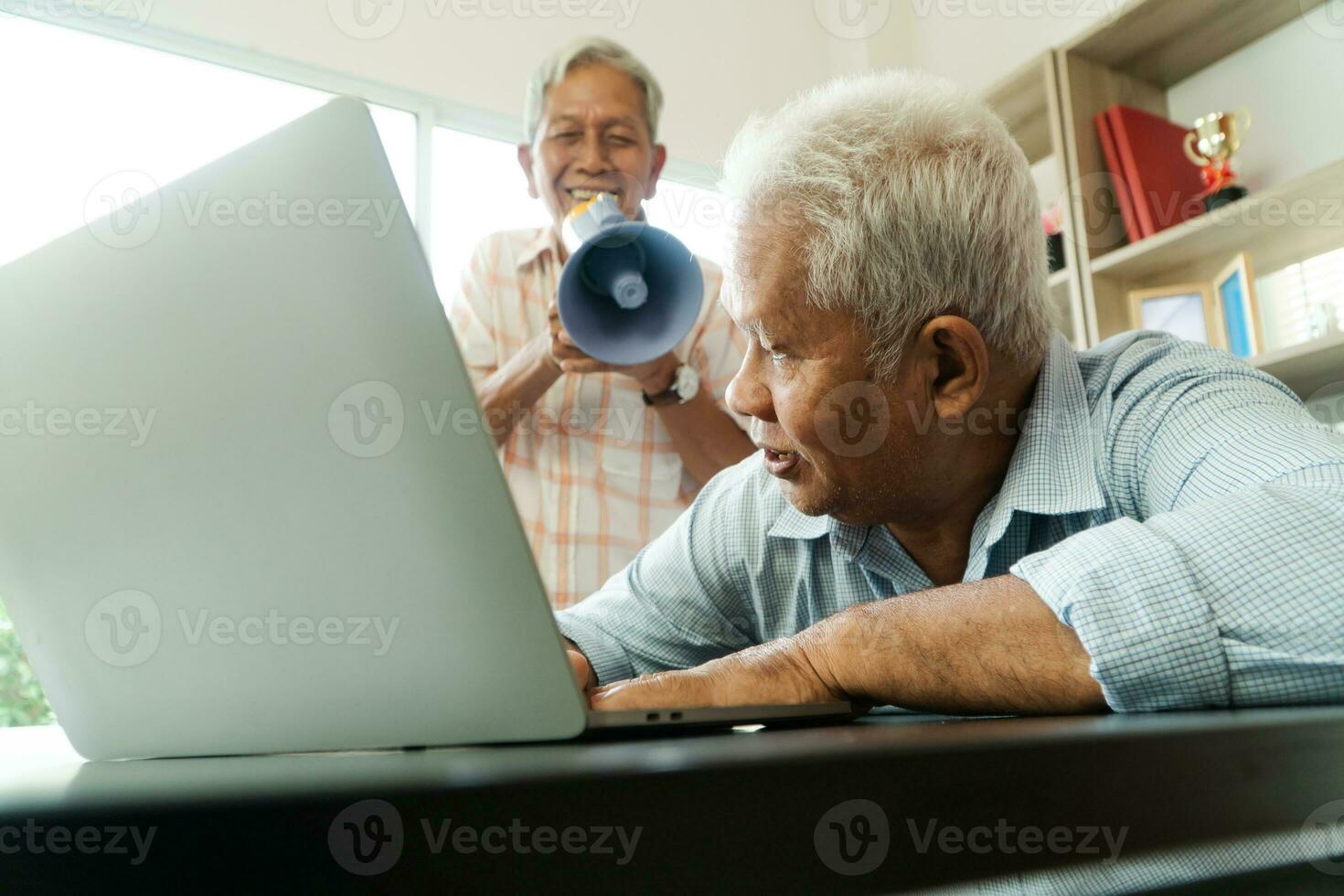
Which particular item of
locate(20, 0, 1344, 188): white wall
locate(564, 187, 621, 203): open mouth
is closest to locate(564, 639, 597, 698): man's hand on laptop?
locate(564, 187, 621, 203): open mouth

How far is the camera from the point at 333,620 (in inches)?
18.5

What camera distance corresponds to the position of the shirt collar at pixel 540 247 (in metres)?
2.10

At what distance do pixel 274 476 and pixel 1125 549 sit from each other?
1.57 feet

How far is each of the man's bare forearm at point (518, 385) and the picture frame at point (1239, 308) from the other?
5.17 ft

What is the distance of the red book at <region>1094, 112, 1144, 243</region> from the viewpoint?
258 centimetres

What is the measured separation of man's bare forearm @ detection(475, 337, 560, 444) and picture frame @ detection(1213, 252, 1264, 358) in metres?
1.57

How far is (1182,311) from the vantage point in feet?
8.40

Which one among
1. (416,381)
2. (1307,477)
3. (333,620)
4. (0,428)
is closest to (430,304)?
(416,381)

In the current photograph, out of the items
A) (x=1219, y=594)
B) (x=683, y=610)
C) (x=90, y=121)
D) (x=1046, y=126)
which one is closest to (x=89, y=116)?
(x=90, y=121)

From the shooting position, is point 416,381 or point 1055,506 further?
point 1055,506

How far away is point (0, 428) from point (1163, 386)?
893 mm

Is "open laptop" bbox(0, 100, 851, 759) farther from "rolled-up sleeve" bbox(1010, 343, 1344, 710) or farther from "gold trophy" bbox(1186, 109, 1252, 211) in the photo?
"gold trophy" bbox(1186, 109, 1252, 211)

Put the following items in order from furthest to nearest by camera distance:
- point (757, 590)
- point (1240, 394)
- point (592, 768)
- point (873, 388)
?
point (757, 590)
point (873, 388)
point (1240, 394)
point (592, 768)

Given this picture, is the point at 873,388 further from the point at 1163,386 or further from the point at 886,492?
the point at 1163,386
